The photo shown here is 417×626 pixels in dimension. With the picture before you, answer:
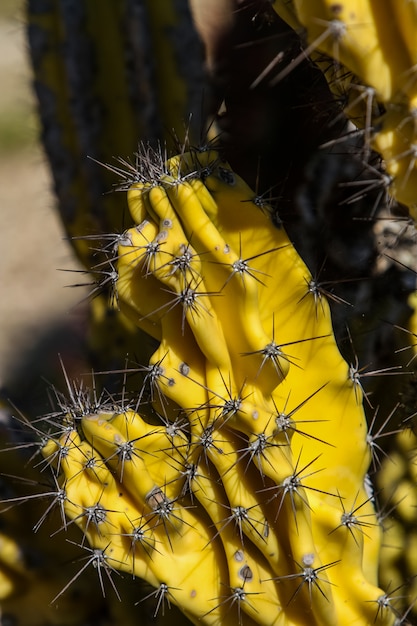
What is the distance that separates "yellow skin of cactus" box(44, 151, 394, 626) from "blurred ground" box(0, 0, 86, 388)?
224cm

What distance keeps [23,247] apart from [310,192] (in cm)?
348

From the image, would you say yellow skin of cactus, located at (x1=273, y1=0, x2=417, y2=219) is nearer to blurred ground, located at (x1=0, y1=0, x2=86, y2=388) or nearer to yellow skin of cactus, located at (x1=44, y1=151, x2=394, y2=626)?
yellow skin of cactus, located at (x1=44, y1=151, x2=394, y2=626)

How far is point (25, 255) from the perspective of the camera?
4969mm

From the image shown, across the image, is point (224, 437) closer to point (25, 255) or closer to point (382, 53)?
A: point (382, 53)

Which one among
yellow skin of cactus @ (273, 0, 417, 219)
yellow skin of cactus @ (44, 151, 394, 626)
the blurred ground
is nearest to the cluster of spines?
yellow skin of cactus @ (44, 151, 394, 626)

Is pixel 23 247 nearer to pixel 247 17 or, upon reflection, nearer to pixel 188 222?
pixel 247 17

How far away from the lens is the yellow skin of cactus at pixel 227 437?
135 cm

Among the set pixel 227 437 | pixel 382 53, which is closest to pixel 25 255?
pixel 227 437

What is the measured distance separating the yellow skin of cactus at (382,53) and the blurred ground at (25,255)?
249cm

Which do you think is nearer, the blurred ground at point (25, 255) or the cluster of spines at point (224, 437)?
the cluster of spines at point (224, 437)

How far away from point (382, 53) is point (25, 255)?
400 cm

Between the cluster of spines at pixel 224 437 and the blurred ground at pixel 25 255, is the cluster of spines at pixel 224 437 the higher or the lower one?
the higher one

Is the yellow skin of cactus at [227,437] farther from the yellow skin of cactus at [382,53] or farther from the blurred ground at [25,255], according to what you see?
the blurred ground at [25,255]

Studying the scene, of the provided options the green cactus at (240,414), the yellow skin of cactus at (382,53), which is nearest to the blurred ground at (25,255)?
the green cactus at (240,414)
